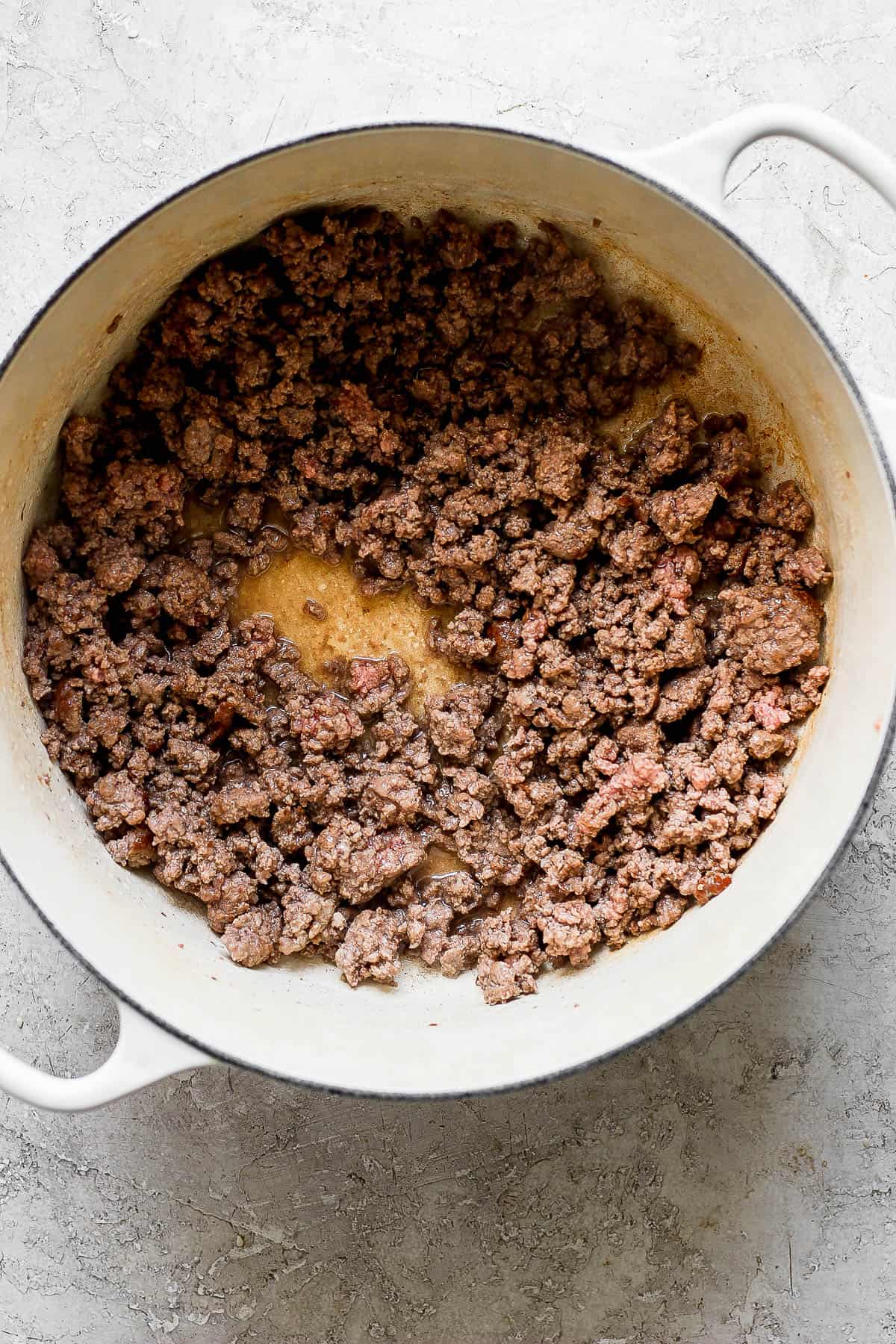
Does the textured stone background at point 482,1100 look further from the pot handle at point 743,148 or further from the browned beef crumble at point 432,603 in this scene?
the pot handle at point 743,148

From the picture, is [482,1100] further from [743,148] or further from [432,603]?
[743,148]

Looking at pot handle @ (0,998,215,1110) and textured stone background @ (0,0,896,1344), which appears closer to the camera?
pot handle @ (0,998,215,1110)

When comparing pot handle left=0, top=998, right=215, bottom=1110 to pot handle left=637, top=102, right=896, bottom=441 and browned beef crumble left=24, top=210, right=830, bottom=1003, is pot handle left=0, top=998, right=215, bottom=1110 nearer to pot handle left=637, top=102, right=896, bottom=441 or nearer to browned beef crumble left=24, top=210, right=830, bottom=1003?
browned beef crumble left=24, top=210, right=830, bottom=1003

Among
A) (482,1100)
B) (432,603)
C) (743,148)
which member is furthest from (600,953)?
(743,148)

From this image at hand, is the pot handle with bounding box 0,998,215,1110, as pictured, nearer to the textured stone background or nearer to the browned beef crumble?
the browned beef crumble

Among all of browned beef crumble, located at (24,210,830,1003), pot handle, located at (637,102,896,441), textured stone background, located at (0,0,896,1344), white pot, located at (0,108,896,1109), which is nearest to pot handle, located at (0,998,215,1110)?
white pot, located at (0,108,896,1109)

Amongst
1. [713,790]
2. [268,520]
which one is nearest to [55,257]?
[268,520]

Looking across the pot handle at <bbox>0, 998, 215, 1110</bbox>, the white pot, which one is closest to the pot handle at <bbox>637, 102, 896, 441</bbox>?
the white pot

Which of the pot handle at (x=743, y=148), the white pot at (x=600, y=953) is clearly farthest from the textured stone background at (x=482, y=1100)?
the pot handle at (x=743, y=148)

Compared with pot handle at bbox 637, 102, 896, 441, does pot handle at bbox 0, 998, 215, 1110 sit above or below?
below
